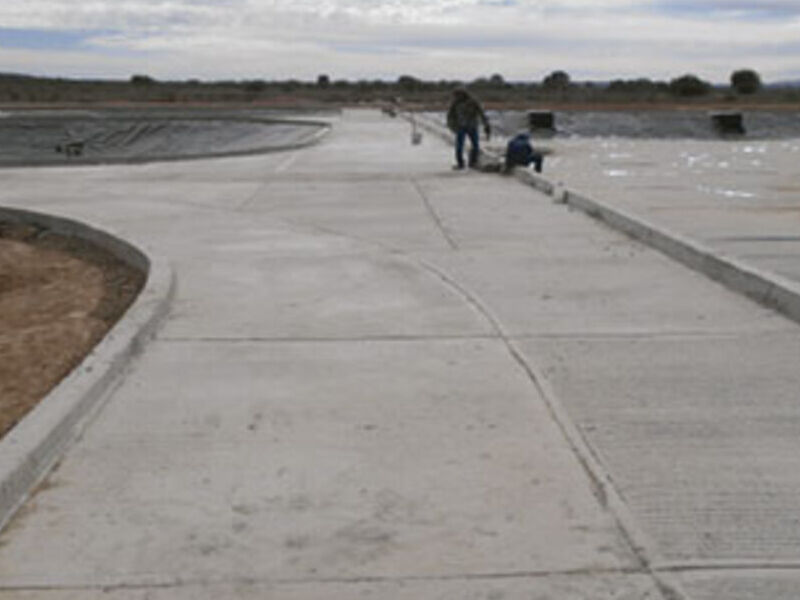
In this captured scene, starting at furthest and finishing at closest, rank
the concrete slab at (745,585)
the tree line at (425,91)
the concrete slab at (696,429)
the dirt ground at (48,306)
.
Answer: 1. the tree line at (425,91)
2. the dirt ground at (48,306)
3. the concrete slab at (696,429)
4. the concrete slab at (745,585)

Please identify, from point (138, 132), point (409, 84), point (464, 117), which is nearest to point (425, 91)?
point (409, 84)

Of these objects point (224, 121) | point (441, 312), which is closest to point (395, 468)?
point (441, 312)

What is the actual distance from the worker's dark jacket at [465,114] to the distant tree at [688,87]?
93.1 m

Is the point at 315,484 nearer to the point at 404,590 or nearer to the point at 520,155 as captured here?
the point at 404,590

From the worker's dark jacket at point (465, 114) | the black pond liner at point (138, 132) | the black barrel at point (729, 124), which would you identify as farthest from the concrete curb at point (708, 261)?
the black barrel at point (729, 124)

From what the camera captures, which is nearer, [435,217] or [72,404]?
[72,404]

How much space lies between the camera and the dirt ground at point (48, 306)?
763cm

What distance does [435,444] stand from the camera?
601cm

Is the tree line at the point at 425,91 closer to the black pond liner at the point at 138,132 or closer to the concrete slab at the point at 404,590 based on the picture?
the black pond liner at the point at 138,132

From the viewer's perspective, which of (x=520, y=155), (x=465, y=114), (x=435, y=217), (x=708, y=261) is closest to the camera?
(x=708, y=261)

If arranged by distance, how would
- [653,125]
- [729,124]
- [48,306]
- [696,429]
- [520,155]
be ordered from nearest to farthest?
[696,429]
[48,306]
[520,155]
[729,124]
[653,125]

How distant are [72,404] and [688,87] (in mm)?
115412

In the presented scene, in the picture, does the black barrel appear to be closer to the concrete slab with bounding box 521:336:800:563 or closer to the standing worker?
the standing worker

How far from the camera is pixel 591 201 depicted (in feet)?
51.2
